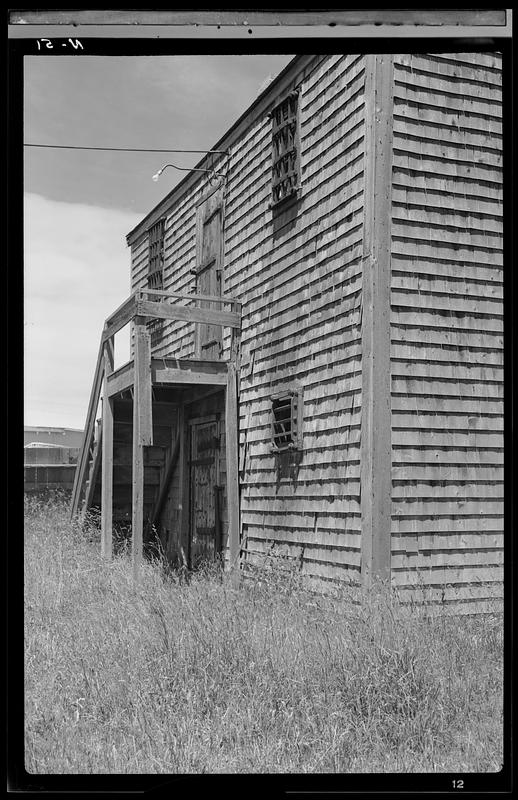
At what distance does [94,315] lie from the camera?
32.3 ft

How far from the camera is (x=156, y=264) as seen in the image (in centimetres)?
1468

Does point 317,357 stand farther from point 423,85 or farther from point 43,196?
point 43,196

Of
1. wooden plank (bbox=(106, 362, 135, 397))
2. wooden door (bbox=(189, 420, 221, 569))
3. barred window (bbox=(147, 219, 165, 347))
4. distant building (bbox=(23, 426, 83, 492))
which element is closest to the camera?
wooden plank (bbox=(106, 362, 135, 397))

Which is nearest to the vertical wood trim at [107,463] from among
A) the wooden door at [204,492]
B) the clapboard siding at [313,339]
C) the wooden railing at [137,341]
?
the wooden railing at [137,341]

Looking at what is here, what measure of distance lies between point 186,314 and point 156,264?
18.6 feet

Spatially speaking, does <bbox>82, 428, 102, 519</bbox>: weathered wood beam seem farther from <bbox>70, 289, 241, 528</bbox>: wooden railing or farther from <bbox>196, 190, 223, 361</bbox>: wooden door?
<bbox>196, 190, 223, 361</bbox>: wooden door

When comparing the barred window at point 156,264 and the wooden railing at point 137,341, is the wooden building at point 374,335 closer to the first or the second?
the wooden railing at point 137,341

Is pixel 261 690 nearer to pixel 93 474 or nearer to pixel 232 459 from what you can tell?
pixel 232 459

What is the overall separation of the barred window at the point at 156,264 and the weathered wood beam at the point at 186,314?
4.47 m

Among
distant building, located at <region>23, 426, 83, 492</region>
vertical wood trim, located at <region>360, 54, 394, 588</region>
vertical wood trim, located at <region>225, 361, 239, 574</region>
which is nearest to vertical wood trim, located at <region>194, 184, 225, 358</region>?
vertical wood trim, located at <region>225, 361, 239, 574</region>

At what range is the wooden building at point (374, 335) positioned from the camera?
695 centimetres

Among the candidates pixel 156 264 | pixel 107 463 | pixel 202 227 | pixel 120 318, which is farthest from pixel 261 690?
pixel 156 264

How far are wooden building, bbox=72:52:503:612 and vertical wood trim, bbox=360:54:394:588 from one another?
2cm

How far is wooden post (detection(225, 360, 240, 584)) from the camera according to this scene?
30.9 ft
